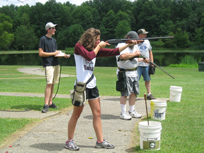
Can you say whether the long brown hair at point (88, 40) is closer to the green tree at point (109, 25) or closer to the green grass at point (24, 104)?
the green grass at point (24, 104)

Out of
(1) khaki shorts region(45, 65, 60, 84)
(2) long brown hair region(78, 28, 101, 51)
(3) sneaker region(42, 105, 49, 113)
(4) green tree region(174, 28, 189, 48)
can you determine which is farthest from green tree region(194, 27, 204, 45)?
(2) long brown hair region(78, 28, 101, 51)

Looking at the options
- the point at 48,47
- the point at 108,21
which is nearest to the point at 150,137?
the point at 48,47

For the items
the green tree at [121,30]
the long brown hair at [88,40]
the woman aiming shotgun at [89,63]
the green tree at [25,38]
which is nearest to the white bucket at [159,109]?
the woman aiming shotgun at [89,63]

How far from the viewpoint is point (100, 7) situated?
445 feet

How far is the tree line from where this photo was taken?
102 meters

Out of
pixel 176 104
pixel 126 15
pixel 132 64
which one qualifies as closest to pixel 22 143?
pixel 132 64

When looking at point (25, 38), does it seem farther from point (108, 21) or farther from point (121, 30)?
point (108, 21)

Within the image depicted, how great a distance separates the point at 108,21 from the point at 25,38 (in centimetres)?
3775

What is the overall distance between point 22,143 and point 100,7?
136 m

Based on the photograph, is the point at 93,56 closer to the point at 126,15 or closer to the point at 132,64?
the point at 132,64

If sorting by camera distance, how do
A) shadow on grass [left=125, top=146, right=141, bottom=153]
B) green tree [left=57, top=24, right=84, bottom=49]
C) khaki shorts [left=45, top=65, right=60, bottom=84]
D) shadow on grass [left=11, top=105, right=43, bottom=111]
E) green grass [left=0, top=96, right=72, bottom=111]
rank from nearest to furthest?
shadow on grass [left=125, top=146, right=141, bottom=153], khaki shorts [left=45, top=65, right=60, bottom=84], shadow on grass [left=11, top=105, right=43, bottom=111], green grass [left=0, top=96, right=72, bottom=111], green tree [left=57, top=24, right=84, bottom=49]

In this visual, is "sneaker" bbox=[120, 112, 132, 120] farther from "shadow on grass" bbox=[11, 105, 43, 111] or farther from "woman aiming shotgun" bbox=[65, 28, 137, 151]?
"shadow on grass" bbox=[11, 105, 43, 111]

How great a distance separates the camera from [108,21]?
11900 centimetres

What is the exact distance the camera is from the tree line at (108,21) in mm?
101938
